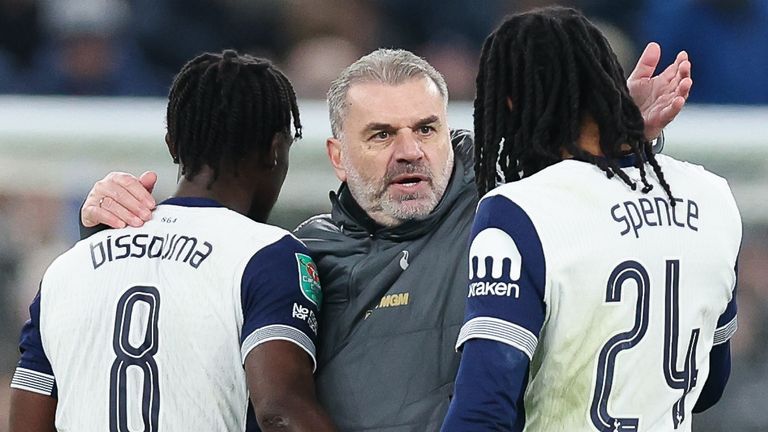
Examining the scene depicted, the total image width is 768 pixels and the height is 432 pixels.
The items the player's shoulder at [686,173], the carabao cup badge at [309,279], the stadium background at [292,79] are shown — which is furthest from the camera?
the stadium background at [292,79]

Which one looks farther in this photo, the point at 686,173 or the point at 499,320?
the point at 686,173

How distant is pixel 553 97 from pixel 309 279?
2.42 ft

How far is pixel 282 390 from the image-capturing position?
289cm

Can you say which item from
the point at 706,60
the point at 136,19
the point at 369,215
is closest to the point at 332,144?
the point at 369,215

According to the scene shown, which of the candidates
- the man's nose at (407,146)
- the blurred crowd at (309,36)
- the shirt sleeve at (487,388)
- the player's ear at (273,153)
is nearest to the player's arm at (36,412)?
the player's ear at (273,153)

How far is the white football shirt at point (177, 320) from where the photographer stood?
301cm

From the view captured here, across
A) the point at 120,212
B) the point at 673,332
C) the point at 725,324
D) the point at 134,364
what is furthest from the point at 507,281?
the point at 120,212

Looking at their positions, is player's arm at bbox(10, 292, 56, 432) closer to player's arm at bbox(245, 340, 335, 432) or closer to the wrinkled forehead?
player's arm at bbox(245, 340, 335, 432)

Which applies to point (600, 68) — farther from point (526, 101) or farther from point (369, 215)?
point (369, 215)

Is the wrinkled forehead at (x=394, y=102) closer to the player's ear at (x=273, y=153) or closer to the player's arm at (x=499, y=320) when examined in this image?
the player's ear at (x=273, y=153)

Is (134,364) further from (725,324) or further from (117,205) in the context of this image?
(725,324)

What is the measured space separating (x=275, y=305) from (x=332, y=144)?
0.60 meters

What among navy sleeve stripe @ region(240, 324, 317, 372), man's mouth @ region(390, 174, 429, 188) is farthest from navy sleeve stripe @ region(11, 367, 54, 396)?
man's mouth @ region(390, 174, 429, 188)

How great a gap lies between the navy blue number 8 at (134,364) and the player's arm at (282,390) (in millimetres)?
223
